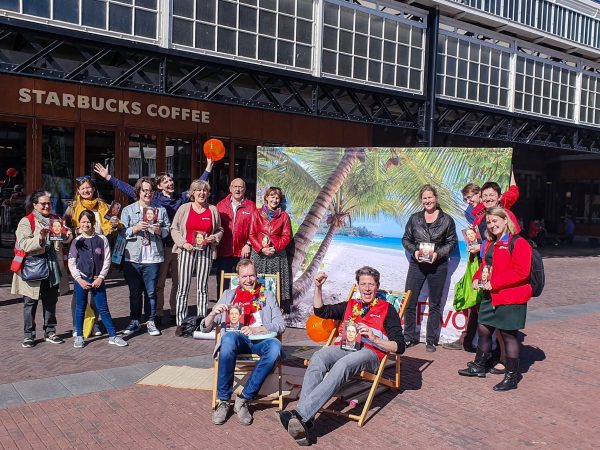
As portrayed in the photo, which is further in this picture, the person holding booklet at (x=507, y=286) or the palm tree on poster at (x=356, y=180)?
the palm tree on poster at (x=356, y=180)

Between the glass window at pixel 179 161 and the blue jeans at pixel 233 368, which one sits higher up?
the glass window at pixel 179 161

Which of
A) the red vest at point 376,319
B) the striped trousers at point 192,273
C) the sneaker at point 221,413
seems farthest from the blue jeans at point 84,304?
the red vest at point 376,319

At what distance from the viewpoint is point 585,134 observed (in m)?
19.0

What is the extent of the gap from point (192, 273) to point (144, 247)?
63 cm

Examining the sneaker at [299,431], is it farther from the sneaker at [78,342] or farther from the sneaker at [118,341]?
the sneaker at [78,342]

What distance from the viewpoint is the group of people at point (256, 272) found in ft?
15.8

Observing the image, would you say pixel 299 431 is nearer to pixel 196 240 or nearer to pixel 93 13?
pixel 196 240

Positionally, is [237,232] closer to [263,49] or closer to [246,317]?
[246,317]

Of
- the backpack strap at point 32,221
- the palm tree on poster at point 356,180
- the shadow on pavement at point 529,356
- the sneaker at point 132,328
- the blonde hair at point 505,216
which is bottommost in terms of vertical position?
the shadow on pavement at point 529,356

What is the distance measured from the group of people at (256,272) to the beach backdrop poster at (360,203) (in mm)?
191

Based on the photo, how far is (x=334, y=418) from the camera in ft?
15.5

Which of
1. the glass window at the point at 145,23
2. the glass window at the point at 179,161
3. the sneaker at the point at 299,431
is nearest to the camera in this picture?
the sneaker at the point at 299,431

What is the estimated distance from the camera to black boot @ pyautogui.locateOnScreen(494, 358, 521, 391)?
5.53m

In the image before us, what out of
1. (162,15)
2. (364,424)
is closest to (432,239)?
(364,424)
